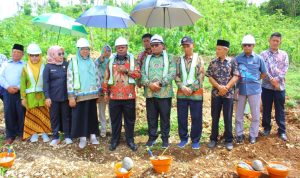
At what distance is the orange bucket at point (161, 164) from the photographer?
3.86 metres

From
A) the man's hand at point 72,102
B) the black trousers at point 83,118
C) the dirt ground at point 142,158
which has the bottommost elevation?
the dirt ground at point 142,158

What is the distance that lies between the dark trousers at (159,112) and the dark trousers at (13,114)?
2.16 meters

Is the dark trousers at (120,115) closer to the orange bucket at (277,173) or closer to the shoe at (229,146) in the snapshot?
the shoe at (229,146)

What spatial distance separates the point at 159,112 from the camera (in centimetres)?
468

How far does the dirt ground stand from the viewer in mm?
4055

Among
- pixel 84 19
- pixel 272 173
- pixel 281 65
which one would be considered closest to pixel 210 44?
pixel 281 65

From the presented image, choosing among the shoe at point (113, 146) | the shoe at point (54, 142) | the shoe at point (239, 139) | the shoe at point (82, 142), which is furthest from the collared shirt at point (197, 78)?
the shoe at point (54, 142)

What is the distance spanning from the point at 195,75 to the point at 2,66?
10.4 ft

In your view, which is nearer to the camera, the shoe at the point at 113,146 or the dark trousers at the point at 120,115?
the dark trousers at the point at 120,115

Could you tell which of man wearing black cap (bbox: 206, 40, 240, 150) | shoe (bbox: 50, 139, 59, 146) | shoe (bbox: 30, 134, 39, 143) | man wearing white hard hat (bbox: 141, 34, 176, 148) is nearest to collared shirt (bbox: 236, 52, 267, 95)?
man wearing black cap (bbox: 206, 40, 240, 150)

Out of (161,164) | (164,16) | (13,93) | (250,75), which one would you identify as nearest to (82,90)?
(13,93)

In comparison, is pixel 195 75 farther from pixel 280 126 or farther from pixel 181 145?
pixel 280 126

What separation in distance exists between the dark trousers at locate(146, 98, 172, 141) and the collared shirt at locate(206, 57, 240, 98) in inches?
29.9

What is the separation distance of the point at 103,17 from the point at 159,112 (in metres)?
1.74
